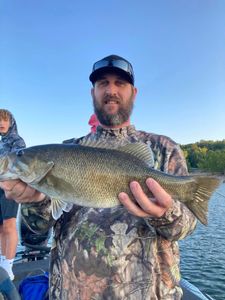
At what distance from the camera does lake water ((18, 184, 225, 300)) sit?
A: 34.8ft

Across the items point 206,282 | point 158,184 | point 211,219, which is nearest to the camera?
point 158,184

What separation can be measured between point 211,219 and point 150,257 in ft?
66.1

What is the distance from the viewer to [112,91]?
10.7 ft

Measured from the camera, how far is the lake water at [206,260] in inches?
417

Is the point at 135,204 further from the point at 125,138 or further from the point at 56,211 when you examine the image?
the point at 125,138

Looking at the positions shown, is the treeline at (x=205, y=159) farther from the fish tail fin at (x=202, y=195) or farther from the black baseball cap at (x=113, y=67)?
the fish tail fin at (x=202, y=195)

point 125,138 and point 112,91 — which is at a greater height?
point 112,91

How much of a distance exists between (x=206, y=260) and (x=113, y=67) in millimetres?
11728

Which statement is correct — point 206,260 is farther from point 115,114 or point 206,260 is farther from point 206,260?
point 115,114

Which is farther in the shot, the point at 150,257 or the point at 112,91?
the point at 112,91

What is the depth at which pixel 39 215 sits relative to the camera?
118 inches

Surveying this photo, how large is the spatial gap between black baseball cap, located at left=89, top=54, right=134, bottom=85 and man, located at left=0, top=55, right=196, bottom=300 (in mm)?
782

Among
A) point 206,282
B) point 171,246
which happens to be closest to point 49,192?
point 171,246

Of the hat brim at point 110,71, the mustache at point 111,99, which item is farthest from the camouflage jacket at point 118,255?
the hat brim at point 110,71
